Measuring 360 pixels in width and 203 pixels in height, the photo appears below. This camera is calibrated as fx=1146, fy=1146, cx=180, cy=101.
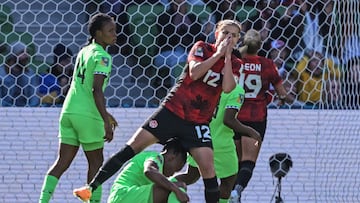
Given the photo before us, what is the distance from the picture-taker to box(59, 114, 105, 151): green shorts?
848 centimetres

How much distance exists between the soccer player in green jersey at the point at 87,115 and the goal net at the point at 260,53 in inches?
60.7

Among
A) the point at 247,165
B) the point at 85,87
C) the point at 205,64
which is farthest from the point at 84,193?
the point at 247,165

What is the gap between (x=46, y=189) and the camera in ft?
27.8

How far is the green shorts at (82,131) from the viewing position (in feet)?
27.8

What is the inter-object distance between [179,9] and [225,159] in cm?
193

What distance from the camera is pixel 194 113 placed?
8.07 metres

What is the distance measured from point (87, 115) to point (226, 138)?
4.03 ft

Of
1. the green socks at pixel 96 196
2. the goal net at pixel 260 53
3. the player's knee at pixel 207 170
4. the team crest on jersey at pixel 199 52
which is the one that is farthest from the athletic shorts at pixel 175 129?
the goal net at pixel 260 53

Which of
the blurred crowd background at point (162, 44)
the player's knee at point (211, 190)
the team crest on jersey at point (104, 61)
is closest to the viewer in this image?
the player's knee at point (211, 190)

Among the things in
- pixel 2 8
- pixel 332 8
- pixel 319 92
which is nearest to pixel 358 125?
pixel 319 92

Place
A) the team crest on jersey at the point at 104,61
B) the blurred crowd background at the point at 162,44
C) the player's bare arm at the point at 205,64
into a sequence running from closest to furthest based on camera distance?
the player's bare arm at the point at 205,64 < the team crest on jersey at the point at 104,61 < the blurred crowd background at the point at 162,44

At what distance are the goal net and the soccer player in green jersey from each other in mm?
1542

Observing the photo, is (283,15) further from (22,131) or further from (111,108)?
(22,131)

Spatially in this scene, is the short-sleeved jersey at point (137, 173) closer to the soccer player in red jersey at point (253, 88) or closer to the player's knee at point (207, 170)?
the player's knee at point (207, 170)
